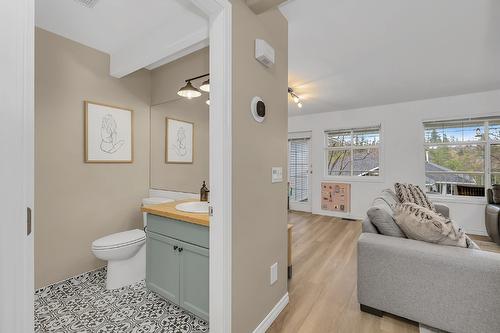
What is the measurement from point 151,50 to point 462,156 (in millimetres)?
5106

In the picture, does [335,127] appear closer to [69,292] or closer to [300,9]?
[300,9]

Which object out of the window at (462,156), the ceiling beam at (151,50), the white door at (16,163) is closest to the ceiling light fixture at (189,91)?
the ceiling beam at (151,50)

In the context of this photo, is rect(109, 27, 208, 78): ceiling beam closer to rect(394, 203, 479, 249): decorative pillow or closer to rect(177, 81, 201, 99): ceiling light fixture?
rect(177, 81, 201, 99): ceiling light fixture

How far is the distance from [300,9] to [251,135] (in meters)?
1.19

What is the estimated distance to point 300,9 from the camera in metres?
1.83

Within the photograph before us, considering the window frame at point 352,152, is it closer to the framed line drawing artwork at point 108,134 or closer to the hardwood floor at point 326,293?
the hardwood floor at point 326,293

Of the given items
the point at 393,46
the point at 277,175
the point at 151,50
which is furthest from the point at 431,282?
the point at 151,50

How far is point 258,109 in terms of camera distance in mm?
1540

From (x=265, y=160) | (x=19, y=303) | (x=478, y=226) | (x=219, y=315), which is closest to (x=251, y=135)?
(x=265, y=160)

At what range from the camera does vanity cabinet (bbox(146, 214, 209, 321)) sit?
1595mm

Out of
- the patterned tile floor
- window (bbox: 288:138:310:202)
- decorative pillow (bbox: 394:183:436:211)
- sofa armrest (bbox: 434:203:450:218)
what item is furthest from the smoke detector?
window (bbox: 288:138:310:202)

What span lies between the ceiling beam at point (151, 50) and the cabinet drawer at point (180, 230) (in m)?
1.44

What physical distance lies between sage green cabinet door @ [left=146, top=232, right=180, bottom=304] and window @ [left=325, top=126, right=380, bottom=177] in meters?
4.27

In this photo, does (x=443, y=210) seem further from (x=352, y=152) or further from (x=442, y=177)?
(x=352, y=152)
